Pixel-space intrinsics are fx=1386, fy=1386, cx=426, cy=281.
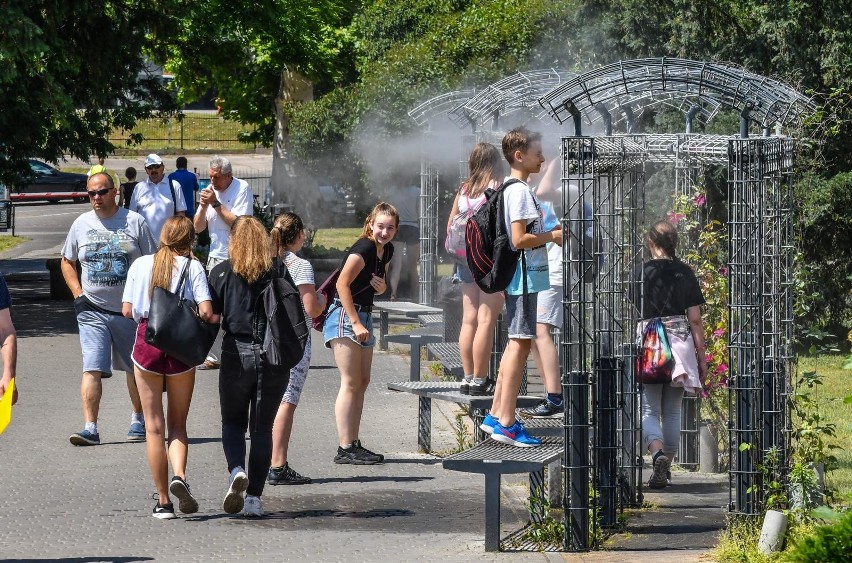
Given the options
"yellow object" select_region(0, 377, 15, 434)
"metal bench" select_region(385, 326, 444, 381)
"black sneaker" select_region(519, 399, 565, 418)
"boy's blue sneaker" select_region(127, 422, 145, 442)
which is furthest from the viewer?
"metal bench" select_region(385, 326, 444, 381)

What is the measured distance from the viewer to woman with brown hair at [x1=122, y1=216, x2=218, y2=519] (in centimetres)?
770

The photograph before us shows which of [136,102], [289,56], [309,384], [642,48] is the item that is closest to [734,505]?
[309,384]

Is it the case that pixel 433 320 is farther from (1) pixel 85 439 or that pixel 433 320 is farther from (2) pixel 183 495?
(2) pixel 183 495

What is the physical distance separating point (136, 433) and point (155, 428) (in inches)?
99.2

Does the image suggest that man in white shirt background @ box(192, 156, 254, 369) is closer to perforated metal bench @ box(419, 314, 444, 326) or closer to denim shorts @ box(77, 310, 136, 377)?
denim shorts @ box(77, 310, 136, 377)

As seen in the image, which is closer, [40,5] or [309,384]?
[309,384]

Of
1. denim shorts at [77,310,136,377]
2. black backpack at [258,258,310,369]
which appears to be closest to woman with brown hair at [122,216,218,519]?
black backpack at [258,258,310,369]

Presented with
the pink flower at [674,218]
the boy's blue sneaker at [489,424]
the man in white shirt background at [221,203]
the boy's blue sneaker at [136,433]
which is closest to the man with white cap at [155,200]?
the man in white shirt background at [221,203]

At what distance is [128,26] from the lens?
17.8 metres

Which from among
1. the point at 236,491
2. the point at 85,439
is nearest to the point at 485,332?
the point at 236,491

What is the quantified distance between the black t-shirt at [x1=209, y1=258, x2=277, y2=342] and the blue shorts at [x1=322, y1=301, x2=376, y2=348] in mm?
1226

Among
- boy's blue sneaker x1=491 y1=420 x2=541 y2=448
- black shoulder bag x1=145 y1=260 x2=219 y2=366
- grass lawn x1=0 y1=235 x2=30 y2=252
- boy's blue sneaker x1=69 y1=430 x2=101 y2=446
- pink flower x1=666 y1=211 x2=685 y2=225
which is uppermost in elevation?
grass lawn x1=0 y1=235 x2=30 y2=252

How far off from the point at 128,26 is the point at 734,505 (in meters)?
12.9

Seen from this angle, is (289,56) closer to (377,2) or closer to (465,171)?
(377,2)
